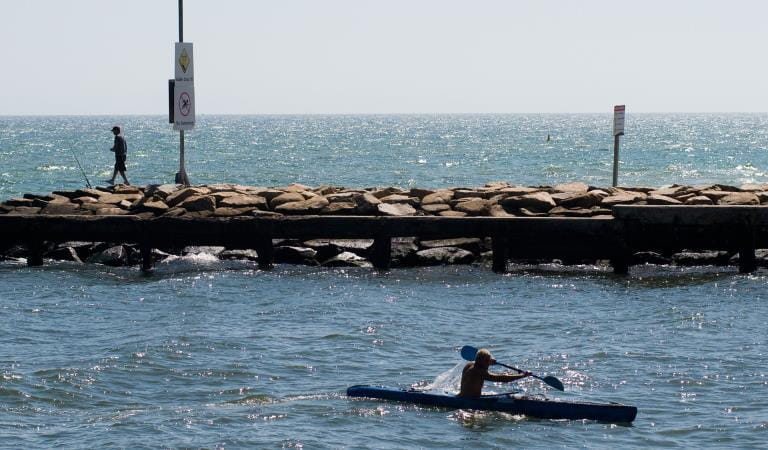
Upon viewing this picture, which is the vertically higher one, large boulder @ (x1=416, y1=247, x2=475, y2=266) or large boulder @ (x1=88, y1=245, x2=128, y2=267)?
large boulder @ (x1=416, y1=247, x2=475, y2=266)

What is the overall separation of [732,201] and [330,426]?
11.4 meters

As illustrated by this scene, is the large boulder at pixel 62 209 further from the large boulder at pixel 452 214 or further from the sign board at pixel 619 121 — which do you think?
the sign board at pixel 619 121

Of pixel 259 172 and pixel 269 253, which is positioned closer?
pixel 269 253

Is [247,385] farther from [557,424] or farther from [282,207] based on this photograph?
[282,207]

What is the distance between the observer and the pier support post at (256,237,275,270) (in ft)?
69.2

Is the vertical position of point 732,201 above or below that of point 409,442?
above

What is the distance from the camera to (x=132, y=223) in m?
21.1

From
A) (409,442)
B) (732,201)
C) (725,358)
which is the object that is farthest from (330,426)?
(732,201)
